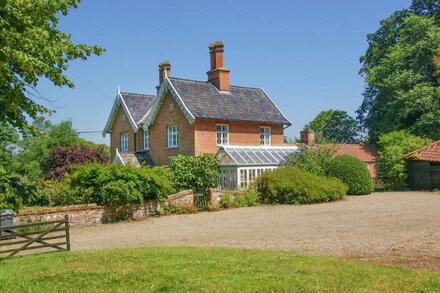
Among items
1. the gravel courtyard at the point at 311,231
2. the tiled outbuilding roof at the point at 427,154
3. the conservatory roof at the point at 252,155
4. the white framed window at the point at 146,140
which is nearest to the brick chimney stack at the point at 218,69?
the conservatory roof at the point at 252,155

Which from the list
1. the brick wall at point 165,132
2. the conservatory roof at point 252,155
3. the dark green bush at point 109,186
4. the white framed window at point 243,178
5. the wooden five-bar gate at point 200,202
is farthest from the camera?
the brick wall at point 165,132

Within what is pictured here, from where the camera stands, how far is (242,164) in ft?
91.2

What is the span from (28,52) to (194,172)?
1649cm

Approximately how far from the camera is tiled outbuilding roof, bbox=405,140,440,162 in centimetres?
3042

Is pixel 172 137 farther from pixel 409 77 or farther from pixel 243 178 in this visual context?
pixel 409 77

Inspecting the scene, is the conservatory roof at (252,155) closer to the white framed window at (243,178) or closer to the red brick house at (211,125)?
the red brick house at (211,125)

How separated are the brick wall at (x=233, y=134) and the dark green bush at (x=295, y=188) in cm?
661

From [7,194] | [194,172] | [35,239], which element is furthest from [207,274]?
[194,172]

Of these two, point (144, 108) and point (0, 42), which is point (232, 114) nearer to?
point (144, 108)

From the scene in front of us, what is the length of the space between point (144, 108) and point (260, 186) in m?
16.4

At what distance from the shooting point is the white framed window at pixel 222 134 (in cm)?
3189

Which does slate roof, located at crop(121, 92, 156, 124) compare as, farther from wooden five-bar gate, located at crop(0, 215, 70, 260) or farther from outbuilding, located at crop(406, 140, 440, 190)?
wooden five-bar gate, located at crop(0, 215, 70, 260)

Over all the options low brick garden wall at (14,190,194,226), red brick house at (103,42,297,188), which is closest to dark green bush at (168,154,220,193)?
red brick house at (103,42,297,188)

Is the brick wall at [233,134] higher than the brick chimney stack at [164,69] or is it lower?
lower
